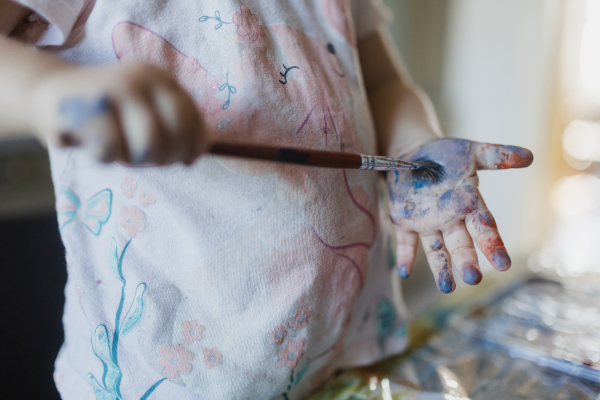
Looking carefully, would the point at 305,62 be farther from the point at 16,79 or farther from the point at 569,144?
the point at 569,144

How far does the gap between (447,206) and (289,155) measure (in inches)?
6.8

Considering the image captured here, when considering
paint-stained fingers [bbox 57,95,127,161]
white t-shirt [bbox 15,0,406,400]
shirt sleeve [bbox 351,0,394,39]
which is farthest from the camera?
shirt sleeve [bbox 351,0,394,39]

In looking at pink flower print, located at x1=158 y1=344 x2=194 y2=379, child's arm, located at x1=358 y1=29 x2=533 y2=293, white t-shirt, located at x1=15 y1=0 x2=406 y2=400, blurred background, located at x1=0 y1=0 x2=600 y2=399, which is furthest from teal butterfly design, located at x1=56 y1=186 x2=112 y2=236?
blurred background, located at x1=0 y1=0 x2=600 y2=399

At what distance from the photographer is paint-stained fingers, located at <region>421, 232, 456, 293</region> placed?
33cm

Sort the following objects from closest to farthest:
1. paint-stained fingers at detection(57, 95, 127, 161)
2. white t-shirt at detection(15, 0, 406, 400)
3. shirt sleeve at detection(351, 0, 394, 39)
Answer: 1. paint-stained fingers at detection(57, 95, 127, 161)
2. white t-shirt at detection(15, 0, 406, 400)
3. shirt sleeve at detection(351, 0, 394, 39)

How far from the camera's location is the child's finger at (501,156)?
333 millimetres

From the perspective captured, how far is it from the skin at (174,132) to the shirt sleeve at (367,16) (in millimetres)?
79

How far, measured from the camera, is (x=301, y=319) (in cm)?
31

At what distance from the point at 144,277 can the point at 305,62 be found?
0.69ft

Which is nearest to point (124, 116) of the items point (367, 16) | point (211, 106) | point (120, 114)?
point (120, 114)

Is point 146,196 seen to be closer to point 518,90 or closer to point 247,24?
point 247,24

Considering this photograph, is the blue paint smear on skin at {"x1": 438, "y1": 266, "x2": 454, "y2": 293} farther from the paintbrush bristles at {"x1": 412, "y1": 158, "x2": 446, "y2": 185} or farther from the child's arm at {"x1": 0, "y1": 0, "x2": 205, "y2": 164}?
the child's arm at {"x1": 0, "y1": 0, "x2": 205, "y2": 164}

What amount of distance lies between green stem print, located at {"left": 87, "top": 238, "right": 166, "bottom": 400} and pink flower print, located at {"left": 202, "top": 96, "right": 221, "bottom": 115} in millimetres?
115

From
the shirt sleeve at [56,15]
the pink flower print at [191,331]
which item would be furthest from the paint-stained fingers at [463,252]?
the shirt sleeve at [56,15]
